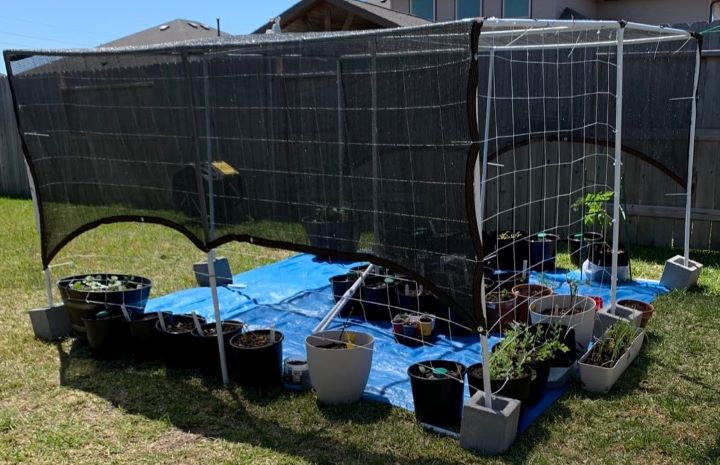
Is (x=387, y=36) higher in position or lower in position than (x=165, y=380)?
higher

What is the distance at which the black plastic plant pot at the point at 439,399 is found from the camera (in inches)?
127

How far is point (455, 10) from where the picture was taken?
14.0 metres

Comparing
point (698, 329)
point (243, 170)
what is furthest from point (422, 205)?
point (698, 329)

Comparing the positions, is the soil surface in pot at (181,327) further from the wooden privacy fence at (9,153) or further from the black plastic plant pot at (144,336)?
the wooden privacy fence at (9,153)

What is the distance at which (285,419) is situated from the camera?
11.3 feet

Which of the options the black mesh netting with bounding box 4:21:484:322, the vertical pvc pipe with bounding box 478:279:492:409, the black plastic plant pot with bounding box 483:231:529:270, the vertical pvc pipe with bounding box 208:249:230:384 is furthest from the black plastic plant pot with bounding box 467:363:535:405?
the black plastic plant pot with bounding box 483:231:529:270

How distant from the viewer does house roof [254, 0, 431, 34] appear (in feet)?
35.0

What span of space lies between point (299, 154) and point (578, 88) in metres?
3.92

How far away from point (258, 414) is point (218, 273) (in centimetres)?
249

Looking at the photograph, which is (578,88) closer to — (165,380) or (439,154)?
(439,154)

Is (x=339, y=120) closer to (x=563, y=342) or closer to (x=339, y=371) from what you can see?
(x=339, y=371)

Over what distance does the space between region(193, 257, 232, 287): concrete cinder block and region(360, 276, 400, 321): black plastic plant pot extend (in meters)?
1.43

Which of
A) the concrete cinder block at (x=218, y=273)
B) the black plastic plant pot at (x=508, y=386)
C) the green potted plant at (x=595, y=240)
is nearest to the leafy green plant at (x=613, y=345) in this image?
the black plastic plant pot at (x=508, y=386)

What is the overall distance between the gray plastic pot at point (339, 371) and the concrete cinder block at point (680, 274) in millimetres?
3188
